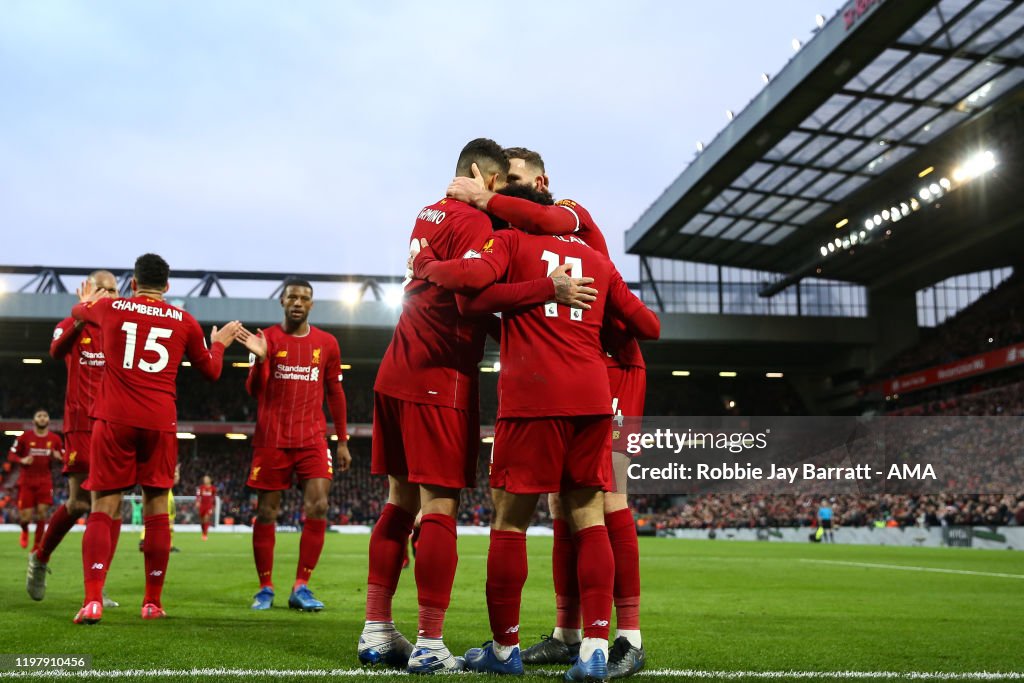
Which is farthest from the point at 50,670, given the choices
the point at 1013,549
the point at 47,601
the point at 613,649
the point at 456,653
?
the point at 1013,549

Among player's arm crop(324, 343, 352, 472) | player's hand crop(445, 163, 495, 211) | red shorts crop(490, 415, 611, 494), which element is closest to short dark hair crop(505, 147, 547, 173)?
player's hand crop(445, 163, 495, 211)

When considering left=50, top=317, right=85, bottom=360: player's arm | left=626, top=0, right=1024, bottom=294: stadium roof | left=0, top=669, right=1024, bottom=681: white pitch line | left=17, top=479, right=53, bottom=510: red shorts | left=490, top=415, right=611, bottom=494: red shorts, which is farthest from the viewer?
left=626, top=0, right=1024, bottom=294: stadium roof

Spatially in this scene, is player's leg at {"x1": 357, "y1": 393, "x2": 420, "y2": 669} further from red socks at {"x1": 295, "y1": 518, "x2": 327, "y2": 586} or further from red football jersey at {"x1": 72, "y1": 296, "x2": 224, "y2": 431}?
red socks at {"x1": 295, "y1": 518, "x2": 327, "y2": 586}

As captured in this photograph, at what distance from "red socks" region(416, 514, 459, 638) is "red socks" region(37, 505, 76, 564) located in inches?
148

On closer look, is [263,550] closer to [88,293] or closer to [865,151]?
[88,293]

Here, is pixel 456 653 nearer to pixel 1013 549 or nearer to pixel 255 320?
pixel 1013 549

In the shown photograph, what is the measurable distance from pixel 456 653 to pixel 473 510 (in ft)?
113

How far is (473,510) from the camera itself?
38188 mm

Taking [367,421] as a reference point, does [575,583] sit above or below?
below

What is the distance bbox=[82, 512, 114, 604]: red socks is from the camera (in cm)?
509

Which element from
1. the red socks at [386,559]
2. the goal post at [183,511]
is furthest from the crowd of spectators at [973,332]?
the red socks at [386,559]

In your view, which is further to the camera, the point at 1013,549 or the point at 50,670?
the point at 1013,549

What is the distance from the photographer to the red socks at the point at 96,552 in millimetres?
5094

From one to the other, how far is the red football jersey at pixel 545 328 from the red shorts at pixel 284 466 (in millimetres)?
3067
